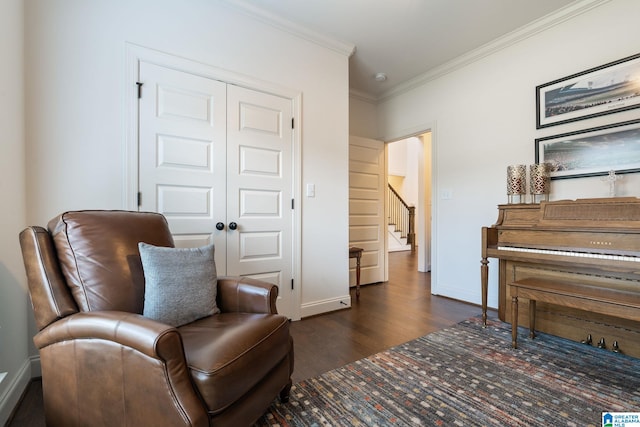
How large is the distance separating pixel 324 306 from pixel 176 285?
5.71 ft

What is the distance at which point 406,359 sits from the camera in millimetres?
1878

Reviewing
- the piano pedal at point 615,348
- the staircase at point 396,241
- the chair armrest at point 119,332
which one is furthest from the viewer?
the staircase at point 396,241

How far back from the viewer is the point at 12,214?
1.53m

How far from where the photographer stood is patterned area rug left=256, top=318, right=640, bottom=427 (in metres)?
1.34

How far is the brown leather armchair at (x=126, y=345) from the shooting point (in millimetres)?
933

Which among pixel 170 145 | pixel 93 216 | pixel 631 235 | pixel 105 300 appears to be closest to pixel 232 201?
pixel 170 145

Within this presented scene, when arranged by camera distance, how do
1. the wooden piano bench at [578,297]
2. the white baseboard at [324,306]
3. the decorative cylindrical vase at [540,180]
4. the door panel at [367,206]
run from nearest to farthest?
1. the wooden piano bench at [578,297]
2. the decorative cylindrical vase at [540,180]
3. the white baseboard at [324,306]
4. the door panel at [367,206]

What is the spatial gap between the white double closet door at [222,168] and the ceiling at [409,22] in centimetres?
77

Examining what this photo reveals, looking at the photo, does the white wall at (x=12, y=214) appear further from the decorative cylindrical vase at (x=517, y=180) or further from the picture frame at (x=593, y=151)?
the picture frame at (x=593, y=151)

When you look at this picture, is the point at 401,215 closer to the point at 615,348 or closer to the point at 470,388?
the point at 615,348

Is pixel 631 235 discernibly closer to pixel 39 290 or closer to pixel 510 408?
pixel 510 408

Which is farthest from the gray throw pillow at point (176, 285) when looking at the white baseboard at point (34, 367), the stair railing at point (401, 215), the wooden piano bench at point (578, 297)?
the stair railing at point (401, 215)

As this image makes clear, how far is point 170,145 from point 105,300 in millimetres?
1239

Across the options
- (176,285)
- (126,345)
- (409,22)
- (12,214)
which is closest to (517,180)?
(409,22)
